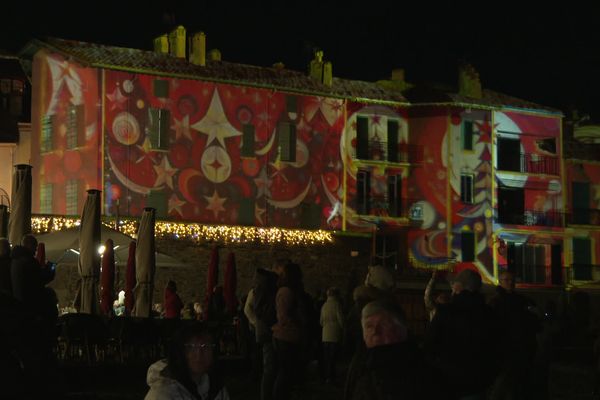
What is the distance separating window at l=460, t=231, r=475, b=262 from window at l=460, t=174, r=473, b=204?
4.68 feet

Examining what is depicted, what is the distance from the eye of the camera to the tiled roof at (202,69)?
44719 mm

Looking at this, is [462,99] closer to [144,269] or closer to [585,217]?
[585,217]

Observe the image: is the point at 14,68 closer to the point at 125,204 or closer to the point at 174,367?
the point at 125,204

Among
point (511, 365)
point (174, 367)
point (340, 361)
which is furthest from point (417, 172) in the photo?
point (174, 367)

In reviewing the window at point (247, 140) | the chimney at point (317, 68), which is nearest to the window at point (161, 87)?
the window at point (247, 140)

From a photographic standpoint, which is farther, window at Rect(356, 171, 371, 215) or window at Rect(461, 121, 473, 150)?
window at Rect(461, 121, 473, 150)

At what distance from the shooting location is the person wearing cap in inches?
370

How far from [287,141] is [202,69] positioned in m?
4.45

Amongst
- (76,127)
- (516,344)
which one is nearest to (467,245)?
(76,127)

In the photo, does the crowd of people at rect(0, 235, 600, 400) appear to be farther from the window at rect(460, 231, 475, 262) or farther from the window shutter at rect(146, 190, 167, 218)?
the window at rect(460, 231, 475, 262)

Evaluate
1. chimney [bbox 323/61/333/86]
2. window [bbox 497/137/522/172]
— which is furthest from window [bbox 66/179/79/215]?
window [bbox 497/137/522/172]

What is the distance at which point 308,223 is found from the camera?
4872cm

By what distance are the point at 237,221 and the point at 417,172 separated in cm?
928

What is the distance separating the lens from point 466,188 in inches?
2104
